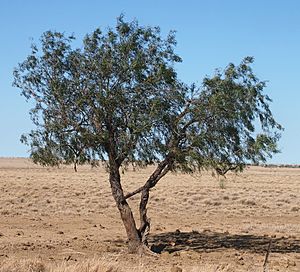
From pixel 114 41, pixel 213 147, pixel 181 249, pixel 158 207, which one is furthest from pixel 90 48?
pixel 158 207

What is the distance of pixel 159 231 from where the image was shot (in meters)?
27.6

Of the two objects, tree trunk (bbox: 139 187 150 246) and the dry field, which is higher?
tree trunk (bbox: 139 187 150 246)

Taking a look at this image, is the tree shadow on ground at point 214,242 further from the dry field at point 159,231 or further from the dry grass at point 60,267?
the dry grass at point 60,267

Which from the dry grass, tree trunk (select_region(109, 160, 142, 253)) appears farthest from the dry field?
tree trunk (select_region(109, 160, 142, 253))

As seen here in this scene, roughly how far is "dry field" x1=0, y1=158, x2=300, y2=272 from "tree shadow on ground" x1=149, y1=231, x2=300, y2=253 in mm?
31

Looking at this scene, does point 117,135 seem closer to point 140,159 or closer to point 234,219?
point 140,159

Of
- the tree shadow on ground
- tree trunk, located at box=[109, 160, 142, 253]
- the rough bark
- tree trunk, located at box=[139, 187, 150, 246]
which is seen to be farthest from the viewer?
the tree shadow on ground

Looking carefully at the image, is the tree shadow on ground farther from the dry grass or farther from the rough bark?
the dry grass

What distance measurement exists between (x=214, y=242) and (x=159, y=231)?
4118 mm

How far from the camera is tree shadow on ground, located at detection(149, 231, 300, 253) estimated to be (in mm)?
21906

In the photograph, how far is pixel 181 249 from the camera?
2164 cm

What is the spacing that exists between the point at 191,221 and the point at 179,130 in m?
14.2

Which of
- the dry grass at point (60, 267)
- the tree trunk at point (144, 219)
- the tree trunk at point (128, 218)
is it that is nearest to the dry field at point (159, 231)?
the dry grass at point (60, 267)

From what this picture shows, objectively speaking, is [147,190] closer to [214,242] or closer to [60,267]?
[214,242]
